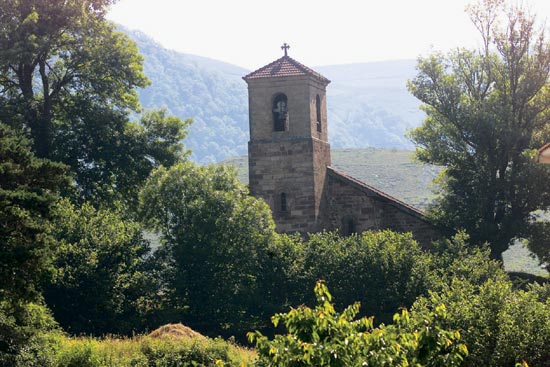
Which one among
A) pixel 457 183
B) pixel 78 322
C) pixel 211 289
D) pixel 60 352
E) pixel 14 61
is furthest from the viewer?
pixel 457 183

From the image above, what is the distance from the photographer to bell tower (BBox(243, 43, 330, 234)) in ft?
167

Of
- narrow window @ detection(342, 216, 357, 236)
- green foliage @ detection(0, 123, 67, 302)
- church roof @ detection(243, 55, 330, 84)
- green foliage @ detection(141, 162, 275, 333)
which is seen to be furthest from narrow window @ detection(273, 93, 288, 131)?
green foliage @ detection(0, 123, 67, 302)

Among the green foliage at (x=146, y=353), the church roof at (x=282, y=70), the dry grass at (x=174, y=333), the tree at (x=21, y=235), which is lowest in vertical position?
the green foliage at (x=146, y=353)

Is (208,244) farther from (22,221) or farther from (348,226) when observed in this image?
(22,221)

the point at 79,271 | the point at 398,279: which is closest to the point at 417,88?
the point at 398,279

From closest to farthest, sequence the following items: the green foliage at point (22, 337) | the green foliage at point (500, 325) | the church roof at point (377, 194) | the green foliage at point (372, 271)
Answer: the green foliage at point (500, 325), the green foliage at point (22, 337), the green foliage at point (372, 271), the church roof at point (377, 194)

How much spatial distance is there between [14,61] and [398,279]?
67.3 ft

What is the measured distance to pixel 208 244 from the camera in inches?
1775

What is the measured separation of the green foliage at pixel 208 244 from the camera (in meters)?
44.6

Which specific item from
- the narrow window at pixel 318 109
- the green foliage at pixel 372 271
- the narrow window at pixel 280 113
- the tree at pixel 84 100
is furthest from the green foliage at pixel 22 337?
the narrow window at pixel 318 109

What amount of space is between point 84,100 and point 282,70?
10.3 metres

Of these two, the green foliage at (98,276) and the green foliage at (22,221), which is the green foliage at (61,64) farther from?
the green foliage at (22,221)

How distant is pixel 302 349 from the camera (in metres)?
18.1

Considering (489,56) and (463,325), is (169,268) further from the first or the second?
(489,56)
